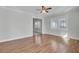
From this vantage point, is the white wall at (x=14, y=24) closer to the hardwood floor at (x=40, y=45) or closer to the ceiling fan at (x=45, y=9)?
the hardwood floor at (x=40, y=45)

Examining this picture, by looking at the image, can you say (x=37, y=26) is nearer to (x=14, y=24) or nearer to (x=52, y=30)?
(x=52, y=30)

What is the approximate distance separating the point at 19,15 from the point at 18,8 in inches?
6.2

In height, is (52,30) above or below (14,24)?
below

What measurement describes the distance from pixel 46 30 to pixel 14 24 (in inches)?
28.7

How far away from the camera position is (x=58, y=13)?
202 centimetres

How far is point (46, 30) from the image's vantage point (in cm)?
212

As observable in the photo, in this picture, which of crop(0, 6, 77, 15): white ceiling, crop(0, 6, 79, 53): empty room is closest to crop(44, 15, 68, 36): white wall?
crop(0, 6, 79, 53): empty room

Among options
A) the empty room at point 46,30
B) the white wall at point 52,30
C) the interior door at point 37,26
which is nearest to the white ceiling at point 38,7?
the empty room at point 46,30

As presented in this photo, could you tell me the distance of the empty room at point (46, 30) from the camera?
6.54 ft

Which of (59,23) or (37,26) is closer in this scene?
(59,23)

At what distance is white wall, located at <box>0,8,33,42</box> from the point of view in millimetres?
1990

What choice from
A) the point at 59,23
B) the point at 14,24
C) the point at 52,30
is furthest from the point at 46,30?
the point at 14,24

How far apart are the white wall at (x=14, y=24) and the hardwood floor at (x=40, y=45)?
14 centimetres

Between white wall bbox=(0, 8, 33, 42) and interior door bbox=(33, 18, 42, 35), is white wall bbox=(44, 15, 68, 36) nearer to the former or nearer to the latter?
interior door bbox=(33, 18, 42, 35)
